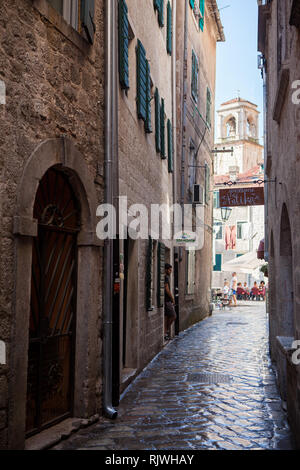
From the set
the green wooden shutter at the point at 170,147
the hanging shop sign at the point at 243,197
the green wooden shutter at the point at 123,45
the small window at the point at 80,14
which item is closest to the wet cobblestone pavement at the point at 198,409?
the hanging shop sign at the point at 243,197

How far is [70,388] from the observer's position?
5504 mm

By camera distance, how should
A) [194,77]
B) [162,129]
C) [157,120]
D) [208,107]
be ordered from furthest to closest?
[208,107]
[194,77]
[162,129]
[157,120]

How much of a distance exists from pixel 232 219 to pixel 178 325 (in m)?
31.0

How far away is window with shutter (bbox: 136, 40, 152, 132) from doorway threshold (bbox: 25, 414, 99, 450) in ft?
16.5

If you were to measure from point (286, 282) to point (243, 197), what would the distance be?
544cm

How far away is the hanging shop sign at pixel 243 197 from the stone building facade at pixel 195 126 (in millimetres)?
2699

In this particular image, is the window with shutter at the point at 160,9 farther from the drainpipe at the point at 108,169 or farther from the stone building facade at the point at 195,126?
the drainpipe at the point at 108,169

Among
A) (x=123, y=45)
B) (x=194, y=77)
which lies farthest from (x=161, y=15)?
(x=194, y=77)

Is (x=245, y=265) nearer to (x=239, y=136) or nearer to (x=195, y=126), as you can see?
(x=195, y=126)

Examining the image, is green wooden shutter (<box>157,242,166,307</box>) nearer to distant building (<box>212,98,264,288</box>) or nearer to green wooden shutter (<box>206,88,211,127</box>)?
green wooden shutter (<box>206,88,211,127</box>)

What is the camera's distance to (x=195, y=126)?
57.2ft

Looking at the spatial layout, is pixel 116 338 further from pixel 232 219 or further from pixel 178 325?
pixel 232 219

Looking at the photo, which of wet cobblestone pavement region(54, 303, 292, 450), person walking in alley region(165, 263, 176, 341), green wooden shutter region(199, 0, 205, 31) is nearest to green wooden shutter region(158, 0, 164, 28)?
person walking in alley region(165, 263, 176, 341)

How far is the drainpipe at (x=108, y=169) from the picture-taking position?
5.93m
